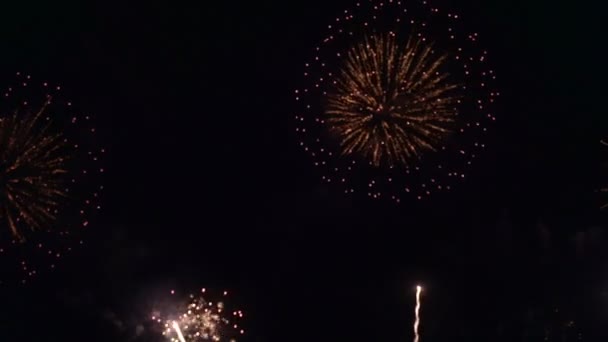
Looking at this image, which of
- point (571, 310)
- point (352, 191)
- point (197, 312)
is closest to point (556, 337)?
point (571, 310)

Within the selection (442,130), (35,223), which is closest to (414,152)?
(442,130)

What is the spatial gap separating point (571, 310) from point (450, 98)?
5983 millimetres

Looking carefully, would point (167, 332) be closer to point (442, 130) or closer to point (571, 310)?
point (442, 130)

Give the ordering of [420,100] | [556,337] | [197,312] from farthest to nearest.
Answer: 1. [556,337]
2. [197,312]
3. [420,100]

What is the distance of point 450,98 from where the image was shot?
13031 mm

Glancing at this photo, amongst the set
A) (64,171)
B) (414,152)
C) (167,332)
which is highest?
(414,152)

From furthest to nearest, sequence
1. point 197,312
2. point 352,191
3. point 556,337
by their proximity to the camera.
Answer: point 556,337, point 197,312, point 352,191

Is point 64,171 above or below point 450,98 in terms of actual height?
below

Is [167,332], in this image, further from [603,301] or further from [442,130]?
[603,301]

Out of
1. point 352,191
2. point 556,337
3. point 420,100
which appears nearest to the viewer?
point 420,100

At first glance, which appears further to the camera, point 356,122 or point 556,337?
point 556,337

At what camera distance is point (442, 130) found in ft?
43.2

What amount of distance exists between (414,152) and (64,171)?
17.7 ft

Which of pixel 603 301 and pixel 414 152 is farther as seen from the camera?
pixel 603 301
